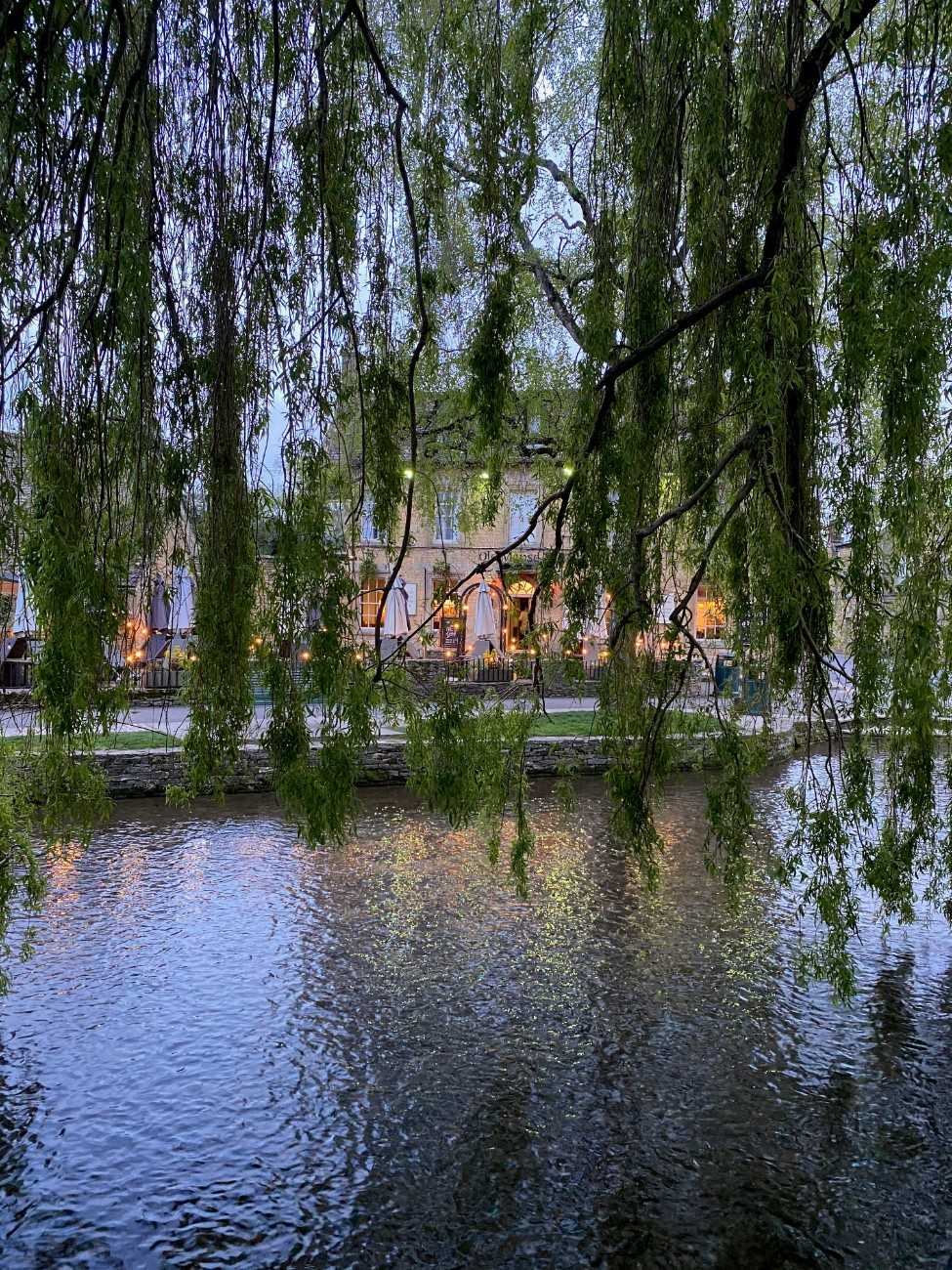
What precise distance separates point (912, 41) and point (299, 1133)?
13.4ft

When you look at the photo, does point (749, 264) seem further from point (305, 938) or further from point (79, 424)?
point (305, 938)

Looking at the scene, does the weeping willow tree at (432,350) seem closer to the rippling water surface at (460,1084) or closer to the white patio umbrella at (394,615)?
the rippling water surface at (460,1084)

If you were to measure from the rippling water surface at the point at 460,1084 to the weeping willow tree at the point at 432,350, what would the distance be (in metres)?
0.81

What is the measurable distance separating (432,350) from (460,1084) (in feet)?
9.47

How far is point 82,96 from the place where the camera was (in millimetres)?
2648

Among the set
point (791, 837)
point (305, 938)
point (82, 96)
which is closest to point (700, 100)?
point (82, 96)

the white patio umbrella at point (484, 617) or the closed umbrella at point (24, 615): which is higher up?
the white patio umbrella at point (484, 617)

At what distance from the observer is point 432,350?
3721 millimetres

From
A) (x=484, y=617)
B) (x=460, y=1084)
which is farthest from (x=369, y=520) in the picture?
(x=484, y=617)

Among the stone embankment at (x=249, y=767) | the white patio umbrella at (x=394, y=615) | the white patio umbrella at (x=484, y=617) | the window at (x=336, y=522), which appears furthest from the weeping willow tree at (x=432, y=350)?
the white patio umbrella at (x=484, y=617)

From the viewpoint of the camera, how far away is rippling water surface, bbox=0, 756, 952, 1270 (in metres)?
3.19

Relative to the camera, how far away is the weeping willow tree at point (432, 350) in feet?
9.31

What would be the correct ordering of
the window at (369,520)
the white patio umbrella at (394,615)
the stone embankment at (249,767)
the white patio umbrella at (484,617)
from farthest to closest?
the white patio umbrella at (484,617) → the white patio umbrella at (394,615) → the stone embankment at (249,767) → the window at (369,520)

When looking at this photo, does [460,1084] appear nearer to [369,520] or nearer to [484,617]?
[369,520]
